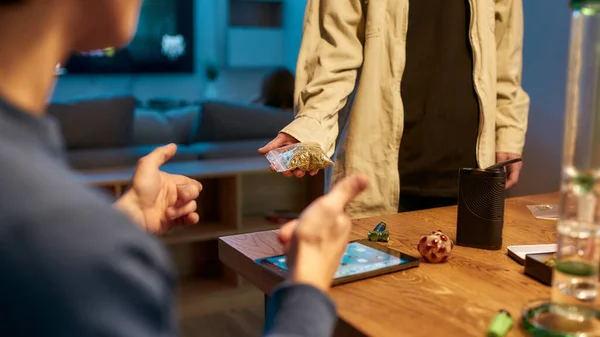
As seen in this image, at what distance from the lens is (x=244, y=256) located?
1.12 m

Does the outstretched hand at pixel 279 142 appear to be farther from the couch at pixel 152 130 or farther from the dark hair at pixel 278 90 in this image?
the dark hair at pixel 278 90

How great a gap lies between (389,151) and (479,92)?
0.29m

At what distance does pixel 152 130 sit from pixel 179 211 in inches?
111

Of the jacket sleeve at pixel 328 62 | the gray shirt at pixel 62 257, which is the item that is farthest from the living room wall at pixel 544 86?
the gray shirt at pixel 62 257

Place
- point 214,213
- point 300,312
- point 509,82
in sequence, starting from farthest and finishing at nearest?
point 214,213 → point 509,82 → point 300,312

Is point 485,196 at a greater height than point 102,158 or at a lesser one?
greater

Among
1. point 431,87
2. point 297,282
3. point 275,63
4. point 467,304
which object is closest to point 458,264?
point 467,304

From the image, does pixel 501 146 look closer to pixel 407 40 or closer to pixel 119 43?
pixel 407 40

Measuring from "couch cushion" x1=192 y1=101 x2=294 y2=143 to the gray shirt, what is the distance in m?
3.13

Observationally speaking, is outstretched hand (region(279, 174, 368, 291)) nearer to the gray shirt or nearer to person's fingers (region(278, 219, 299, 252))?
person's fingers (region(278, 219, 299, 252))

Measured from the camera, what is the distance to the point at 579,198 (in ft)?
2.55

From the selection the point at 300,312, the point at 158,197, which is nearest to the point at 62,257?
the point at 300,312

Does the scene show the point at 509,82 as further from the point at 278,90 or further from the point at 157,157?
the point at 278,90

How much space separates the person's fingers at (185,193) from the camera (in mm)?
1046
